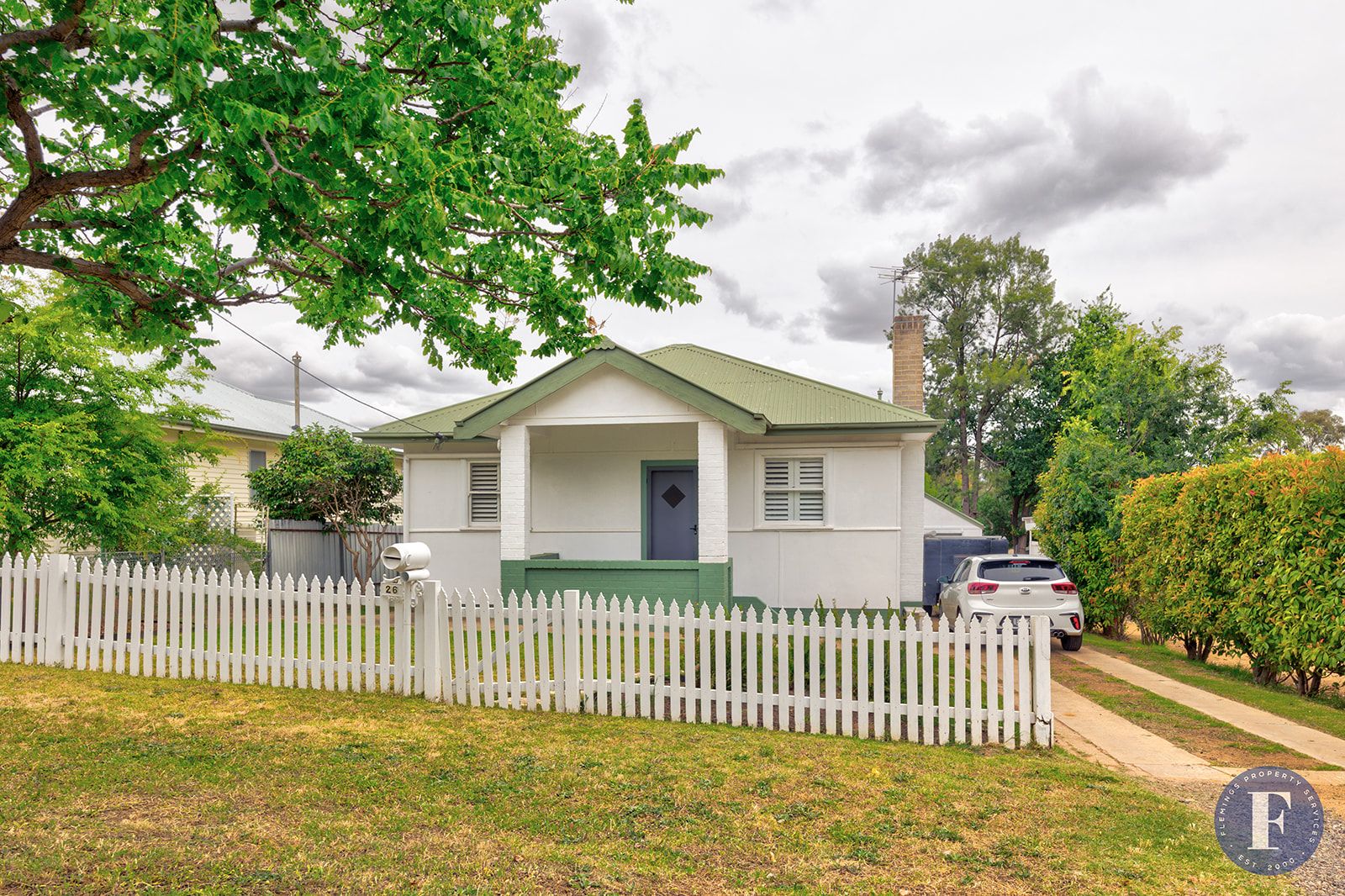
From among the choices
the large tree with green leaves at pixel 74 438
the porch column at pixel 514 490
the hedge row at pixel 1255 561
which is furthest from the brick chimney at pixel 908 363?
the large tree with green leaves at pixel 74 438

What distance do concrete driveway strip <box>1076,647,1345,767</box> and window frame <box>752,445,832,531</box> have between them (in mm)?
4814

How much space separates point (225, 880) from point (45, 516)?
35.4ft

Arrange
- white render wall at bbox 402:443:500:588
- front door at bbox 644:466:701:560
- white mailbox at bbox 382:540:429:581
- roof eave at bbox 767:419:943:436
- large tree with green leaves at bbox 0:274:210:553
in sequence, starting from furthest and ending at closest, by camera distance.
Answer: white render wall at bbox 402:443:500:588 < front door at bbox 644:466:701:560 < roof eave at bbox 767:419:943:436 < large tree with green leaves at bbox 0:274:210:553 < white mailbox at bbox 382:540:429:581

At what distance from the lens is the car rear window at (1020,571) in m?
12.4

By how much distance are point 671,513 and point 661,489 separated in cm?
48

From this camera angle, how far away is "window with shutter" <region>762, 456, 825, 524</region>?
48.5 feet

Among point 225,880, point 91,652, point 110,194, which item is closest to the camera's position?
point 225,880

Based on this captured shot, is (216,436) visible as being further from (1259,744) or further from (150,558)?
(1259,744)

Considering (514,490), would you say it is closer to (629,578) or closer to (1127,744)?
(629,578)

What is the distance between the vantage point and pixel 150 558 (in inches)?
653

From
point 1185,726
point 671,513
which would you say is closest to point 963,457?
point 671,513

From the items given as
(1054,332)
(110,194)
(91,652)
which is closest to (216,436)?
(91,652)

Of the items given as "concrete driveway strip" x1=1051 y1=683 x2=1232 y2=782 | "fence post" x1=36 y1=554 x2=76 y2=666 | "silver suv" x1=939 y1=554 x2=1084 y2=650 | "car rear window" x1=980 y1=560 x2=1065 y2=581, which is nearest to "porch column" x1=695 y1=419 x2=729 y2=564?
"silver suv" x1=939 y1=554 x2=1084 y2=650

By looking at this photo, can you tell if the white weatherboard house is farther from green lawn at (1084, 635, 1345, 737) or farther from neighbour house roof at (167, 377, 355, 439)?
neighbour house roof at (167, 377, 355, 439)
